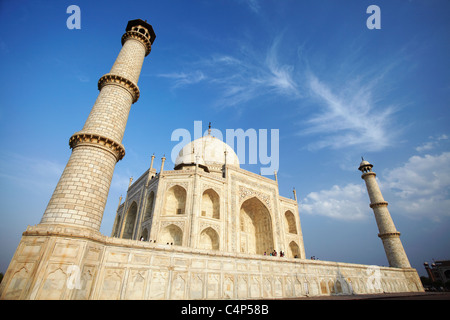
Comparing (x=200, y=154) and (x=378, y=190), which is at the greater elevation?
(x=200, y=154)

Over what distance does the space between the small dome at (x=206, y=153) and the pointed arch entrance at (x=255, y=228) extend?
5.50 meters

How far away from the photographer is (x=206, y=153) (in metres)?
23.7

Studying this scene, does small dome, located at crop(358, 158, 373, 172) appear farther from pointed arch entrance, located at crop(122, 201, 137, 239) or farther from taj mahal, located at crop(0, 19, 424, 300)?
pointed arch entrance, located at crop(122, 201, 137, 239)

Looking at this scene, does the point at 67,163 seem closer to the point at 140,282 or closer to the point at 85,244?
the point at 85,244

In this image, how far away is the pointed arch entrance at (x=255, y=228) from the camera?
A: 1927 cm

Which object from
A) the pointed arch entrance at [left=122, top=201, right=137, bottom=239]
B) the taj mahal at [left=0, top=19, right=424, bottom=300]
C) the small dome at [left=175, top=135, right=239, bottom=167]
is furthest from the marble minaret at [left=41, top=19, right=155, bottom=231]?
the small dome at [left=175, top=135, right=239, bottom=167]

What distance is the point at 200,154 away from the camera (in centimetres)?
2338

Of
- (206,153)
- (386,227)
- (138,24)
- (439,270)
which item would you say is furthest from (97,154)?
(439,270)

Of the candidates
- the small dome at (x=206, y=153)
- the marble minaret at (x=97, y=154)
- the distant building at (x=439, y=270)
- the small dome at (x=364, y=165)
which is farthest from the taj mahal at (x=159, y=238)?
the distant building at (x=439, y=270)
